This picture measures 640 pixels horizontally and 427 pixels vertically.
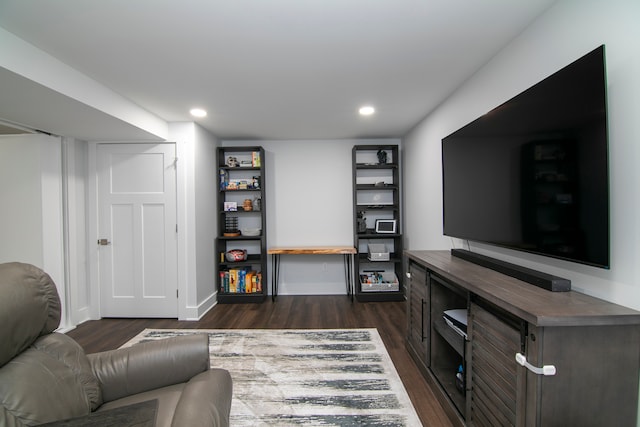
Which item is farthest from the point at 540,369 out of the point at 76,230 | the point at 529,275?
the point at 76,230

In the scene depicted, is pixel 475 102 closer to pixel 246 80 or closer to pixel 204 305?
pixel 246 80

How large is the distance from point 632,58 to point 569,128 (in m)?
0.31

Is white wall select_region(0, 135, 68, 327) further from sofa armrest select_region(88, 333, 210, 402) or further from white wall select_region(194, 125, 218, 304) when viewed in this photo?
sofa armrest select_region(88, 333, 210, 402)

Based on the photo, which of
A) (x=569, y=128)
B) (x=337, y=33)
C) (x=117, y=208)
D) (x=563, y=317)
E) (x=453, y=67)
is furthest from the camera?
(x=117, y=208)

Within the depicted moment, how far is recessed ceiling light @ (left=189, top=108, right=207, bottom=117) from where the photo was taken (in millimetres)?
2836

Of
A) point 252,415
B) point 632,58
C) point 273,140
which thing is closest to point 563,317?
point 632,58

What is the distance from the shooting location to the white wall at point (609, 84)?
1080 mm

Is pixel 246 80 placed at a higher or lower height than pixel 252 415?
higher

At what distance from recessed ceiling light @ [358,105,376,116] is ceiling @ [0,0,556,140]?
8cm

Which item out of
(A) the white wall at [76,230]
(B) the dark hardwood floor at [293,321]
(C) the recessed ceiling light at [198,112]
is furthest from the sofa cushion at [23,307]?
(A) the white wall at [76,230]

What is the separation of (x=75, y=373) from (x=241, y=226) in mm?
2998

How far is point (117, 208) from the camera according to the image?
129 inches

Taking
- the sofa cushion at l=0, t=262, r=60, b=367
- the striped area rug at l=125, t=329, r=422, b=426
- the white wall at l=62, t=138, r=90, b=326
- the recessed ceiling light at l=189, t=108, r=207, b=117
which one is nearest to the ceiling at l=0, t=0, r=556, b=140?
the recessed ceiling light at l=189, t=108, r=207, b=117

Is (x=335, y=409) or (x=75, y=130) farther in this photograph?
(x=75, y=130)
